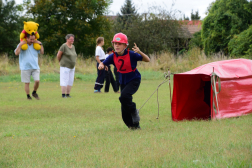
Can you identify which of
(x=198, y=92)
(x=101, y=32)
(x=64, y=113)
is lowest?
(x=64, y=113)

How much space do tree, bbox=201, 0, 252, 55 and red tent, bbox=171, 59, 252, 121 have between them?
81.9 ft

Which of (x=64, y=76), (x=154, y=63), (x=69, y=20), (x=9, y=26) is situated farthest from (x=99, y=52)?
(x=9, y=26)

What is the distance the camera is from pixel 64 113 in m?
7.86

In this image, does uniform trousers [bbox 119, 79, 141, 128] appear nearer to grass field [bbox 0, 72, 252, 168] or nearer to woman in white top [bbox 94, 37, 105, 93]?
grass field [bbox 0, 72, 252, 168]

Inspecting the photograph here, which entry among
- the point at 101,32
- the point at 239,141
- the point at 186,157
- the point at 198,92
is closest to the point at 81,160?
the point at 186,157

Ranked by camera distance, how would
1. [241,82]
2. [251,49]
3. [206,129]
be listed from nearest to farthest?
1. [206,129]
2. [241,82]
3. [251,49]

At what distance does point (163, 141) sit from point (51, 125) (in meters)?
2.49

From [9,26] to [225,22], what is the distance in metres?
23.1

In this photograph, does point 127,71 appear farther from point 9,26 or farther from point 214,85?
point 9,26

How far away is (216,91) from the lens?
242 inches

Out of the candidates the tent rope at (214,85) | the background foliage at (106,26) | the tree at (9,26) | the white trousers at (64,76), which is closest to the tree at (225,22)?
the background foliage at (106,26)

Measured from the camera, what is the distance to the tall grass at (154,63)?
22.5 metres

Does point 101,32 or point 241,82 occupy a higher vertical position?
point 101,32

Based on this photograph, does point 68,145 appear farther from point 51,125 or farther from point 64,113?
point 64,113
